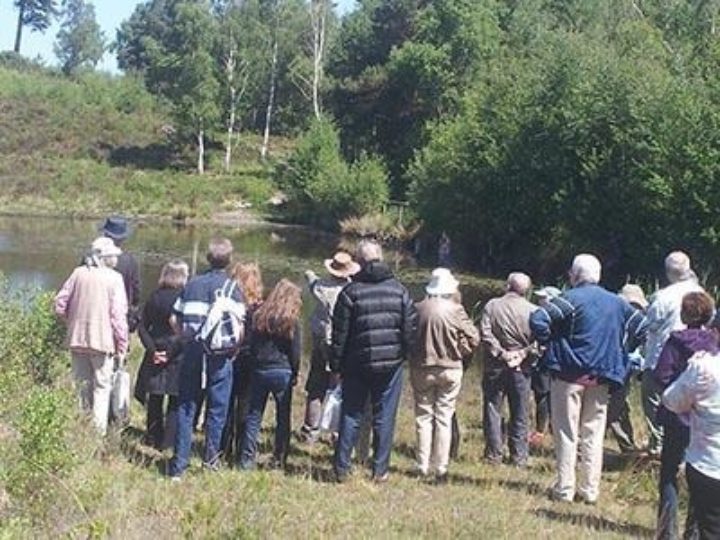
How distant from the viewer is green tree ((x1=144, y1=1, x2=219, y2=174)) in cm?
5800

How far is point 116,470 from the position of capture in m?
7.57

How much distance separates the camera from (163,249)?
3712 cm

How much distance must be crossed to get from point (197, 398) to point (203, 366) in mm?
321

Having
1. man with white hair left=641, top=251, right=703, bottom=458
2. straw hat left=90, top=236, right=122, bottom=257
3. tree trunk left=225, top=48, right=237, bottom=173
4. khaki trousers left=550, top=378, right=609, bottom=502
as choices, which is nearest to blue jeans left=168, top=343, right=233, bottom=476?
straw hat left=90, top=236, right=122, bottom=257

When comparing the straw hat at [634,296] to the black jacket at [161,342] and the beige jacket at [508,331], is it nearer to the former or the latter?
the beige jacket at [508,331]

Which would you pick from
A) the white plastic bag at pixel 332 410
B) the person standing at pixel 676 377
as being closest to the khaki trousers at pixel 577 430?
the person standing at pixel 676 377

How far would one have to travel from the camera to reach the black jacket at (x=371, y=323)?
798 cm

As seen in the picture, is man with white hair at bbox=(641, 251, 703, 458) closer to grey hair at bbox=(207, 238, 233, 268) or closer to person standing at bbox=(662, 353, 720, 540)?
person standing at bbox=(662, 353, 720, 540)

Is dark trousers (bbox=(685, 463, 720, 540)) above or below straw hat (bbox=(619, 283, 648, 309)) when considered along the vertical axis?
below

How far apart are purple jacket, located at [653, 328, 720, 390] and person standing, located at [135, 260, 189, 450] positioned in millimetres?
3826

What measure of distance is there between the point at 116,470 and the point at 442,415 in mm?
2631

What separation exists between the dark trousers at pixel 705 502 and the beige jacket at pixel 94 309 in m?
4.45

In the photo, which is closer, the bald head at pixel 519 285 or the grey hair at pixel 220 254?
the grey hair at pixel 220 254

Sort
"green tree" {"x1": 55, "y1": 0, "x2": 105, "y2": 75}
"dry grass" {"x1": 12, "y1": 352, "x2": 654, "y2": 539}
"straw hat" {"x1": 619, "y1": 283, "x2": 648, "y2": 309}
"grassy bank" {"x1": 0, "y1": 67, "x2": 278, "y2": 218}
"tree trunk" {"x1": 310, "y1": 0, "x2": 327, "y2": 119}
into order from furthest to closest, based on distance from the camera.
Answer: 1. "green tree" {"x1": 55, "y1": 0, "x2": 105, "y2": 75}
2. "tree trunk" {"x1": 310, "y1": 0, "x2": 327, "y2": 119}
3. "grassy bank" {"x1": 0, "y1": 67, "x2": 278, "y2": 218}
4. "straw hat" {"x1": 619, "y1": 283, "x2": 648, "y2": 309}
5. "dry grass" {"x1": 12, "y1": 352, "x2": 654, "y2": 539}
